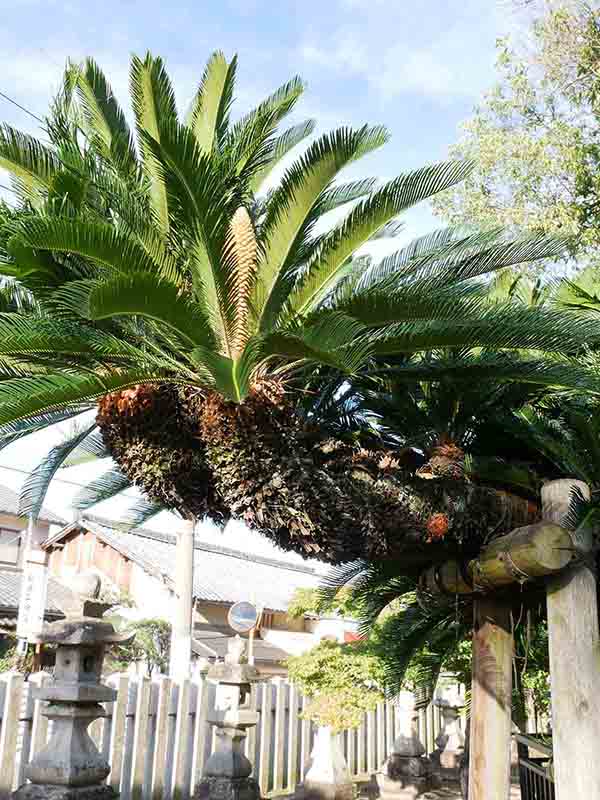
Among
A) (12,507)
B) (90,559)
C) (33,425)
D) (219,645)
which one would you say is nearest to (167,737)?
(33,425)

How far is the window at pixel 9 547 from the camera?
25.3 meters

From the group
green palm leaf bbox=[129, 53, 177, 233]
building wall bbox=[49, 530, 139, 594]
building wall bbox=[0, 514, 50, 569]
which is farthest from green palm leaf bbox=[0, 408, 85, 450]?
building wall bbox=[0, 514, 50, 569]

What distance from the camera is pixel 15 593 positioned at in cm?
2150

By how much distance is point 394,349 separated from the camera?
4.75 metres

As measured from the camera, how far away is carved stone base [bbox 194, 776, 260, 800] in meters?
7.90

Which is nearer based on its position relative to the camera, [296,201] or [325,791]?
[296,201]

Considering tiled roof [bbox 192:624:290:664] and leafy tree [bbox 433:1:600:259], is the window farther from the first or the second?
leafy tree [bbox 433:1:600:259]

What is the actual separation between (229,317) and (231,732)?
5.39 meters

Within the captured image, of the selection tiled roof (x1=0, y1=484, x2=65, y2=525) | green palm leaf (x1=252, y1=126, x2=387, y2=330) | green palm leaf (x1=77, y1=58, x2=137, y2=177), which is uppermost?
tiled roof (x1=0, y1=484, x2=65, y2=525)

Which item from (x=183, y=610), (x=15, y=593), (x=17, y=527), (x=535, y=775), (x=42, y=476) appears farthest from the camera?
(x=17, y=527)

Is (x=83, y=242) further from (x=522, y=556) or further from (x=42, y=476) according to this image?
(x=522, y=556)

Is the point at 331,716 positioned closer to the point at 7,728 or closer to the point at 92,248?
the point at 7,728

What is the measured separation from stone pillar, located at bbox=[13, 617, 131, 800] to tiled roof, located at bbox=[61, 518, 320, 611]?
40.6ft

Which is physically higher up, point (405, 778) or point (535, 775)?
point (535, 775)
